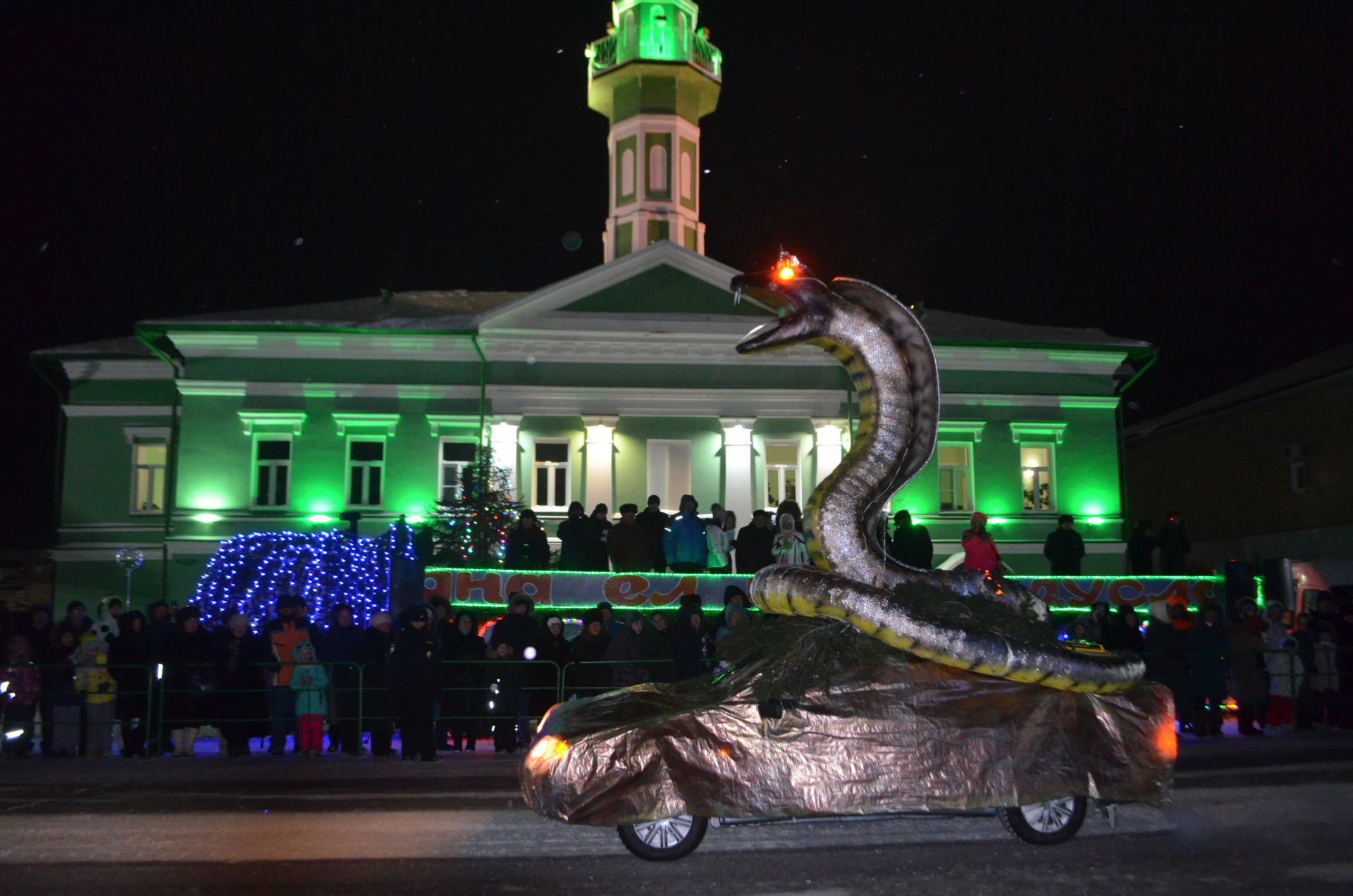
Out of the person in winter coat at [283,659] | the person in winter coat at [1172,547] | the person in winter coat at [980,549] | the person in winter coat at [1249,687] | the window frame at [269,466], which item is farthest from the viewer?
the window frame at [269,466]

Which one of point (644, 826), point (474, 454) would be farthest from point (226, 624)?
point (474, 454)

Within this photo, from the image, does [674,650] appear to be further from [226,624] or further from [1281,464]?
[1281,464]

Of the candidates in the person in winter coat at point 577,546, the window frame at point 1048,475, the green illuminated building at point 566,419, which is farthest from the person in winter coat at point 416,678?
the window frame at point 1048,475

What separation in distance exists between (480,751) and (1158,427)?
3164 centimetres

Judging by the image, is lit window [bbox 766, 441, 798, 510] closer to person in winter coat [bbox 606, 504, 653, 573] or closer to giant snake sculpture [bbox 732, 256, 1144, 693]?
person in winter coat [bbox 606, 504, 653, 573]

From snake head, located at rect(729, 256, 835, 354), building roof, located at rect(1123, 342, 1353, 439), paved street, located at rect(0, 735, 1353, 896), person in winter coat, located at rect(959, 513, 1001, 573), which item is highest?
building roof, located at rect(1123, 342, 1353, 439)

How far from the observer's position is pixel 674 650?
15.4m

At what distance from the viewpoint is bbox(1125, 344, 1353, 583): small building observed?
32.4 metres

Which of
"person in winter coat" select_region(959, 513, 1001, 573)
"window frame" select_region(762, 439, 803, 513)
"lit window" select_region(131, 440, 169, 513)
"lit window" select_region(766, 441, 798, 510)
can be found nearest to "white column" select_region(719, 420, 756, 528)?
"window frame" select_region(762, 439, 803, 513)

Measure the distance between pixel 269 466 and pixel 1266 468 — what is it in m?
26.0

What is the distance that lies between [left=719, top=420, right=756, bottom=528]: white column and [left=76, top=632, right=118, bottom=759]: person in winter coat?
1545 centimetres

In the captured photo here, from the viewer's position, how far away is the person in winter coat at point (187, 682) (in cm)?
1488

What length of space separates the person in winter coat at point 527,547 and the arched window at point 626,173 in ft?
64.7

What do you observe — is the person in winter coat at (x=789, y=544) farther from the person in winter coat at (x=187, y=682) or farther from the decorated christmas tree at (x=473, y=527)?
the person in winter coat at (x=187, y=682)
